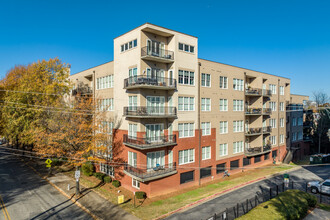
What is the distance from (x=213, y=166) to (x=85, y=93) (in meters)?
24.7

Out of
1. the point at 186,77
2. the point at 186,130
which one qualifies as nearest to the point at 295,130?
the point at 186,130

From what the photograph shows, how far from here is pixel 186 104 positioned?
27453mm

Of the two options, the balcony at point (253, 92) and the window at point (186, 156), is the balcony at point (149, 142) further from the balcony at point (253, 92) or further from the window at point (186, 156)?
the balcony at point (253, 92)

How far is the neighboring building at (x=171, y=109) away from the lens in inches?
953

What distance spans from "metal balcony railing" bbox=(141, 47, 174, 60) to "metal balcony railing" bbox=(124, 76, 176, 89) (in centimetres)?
268

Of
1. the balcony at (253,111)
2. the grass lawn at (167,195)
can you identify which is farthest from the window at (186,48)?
the grass lawn at (167,195)

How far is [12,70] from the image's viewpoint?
45.3m

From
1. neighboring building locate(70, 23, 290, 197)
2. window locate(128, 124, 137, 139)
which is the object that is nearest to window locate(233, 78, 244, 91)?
neighboring building locate(70, 23, 290, 197)

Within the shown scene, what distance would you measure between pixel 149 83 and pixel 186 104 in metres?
6.47

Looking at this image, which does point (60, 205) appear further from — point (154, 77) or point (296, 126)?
point (296, 126)

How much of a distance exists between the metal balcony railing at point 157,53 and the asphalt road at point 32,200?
18.2 meters

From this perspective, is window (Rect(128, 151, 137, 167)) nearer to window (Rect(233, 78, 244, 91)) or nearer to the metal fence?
the metal fence

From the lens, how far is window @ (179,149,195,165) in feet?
88.4

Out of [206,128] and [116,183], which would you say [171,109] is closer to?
[206,128]
